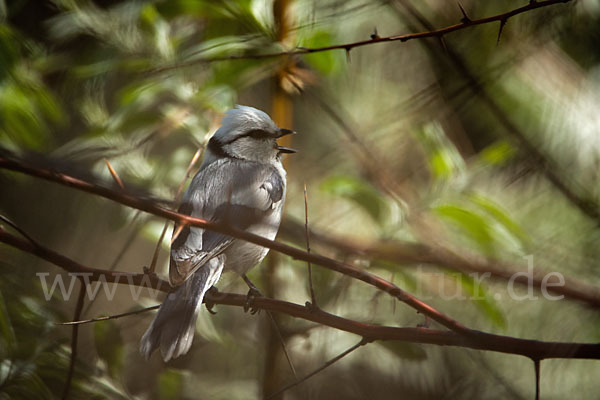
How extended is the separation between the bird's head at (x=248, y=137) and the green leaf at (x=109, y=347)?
0.38 meters

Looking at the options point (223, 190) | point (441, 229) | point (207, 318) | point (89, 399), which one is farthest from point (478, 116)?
point (89, 399)

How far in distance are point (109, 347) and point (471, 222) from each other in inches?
21.5

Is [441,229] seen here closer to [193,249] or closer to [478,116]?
[478,116]

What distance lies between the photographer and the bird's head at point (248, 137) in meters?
1.10

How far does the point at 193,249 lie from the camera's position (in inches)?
38.7

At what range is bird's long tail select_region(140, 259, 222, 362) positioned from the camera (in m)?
0.88

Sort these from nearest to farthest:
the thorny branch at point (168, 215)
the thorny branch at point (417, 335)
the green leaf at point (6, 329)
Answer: the thorny branch at point (168, 215) < the thorny branch at point (417, 335) < the green leaf at point (6, 329)

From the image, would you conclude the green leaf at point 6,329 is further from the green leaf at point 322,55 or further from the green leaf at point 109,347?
the green leaf at point 322,55

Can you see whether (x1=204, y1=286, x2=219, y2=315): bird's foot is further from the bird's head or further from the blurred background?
the bird's head

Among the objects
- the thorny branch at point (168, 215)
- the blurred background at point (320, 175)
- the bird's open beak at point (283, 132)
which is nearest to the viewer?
the thorny branch at point (168, 215)

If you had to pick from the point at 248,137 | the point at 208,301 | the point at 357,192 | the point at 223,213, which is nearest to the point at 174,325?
the point at 208,301

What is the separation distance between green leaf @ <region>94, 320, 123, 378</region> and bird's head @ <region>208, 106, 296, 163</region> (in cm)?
38

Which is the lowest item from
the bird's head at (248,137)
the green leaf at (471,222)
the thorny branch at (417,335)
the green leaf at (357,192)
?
the thorny branch at (417,335)

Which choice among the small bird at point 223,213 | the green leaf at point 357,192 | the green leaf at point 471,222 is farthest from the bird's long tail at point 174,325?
the green leaf at point 471,222
